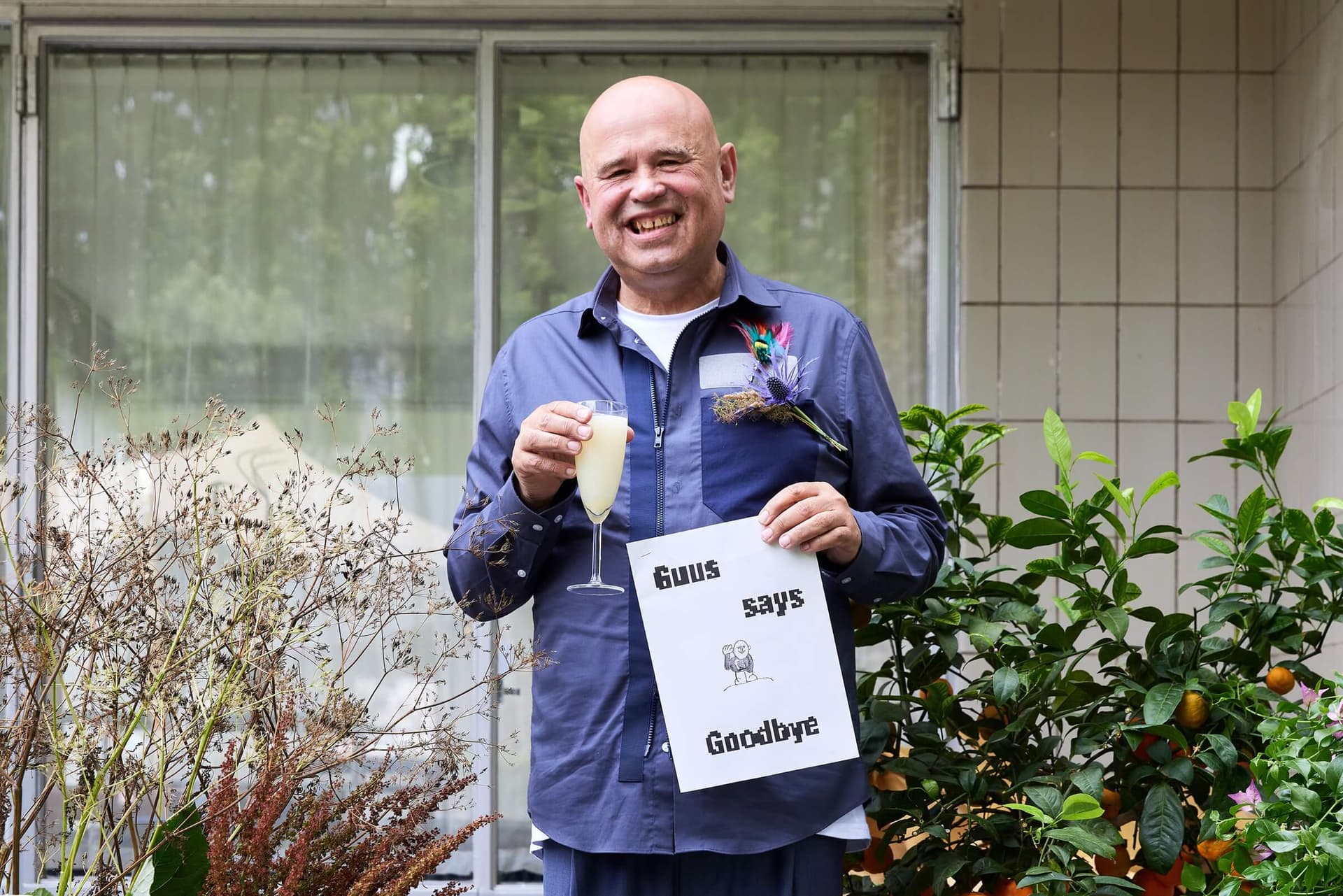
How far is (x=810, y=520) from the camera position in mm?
1618

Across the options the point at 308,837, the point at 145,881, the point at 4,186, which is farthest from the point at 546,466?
the point at 4,186

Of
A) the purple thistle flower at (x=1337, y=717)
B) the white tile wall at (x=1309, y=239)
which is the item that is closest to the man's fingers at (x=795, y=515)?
the purple thistle flower at (x=1337, y=717)

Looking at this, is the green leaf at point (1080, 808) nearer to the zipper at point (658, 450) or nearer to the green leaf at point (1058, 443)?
the green leaf at point (1058, 443)

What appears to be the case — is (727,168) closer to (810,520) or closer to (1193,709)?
(810,520)

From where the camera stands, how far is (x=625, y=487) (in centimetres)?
174

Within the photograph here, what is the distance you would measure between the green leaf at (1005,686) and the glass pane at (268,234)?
1926 mm

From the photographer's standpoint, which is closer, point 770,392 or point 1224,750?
point 770,392

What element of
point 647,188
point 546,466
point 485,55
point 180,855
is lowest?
point 180,855

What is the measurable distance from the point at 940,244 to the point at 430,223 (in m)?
1.29

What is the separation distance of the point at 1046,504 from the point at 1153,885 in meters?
0.56

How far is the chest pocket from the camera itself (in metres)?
1.74

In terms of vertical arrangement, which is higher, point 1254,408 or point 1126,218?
point 1126,218

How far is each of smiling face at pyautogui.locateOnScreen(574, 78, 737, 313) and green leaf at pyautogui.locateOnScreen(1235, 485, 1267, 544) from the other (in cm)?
87

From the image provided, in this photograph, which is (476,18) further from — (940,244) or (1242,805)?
(1242,805)
